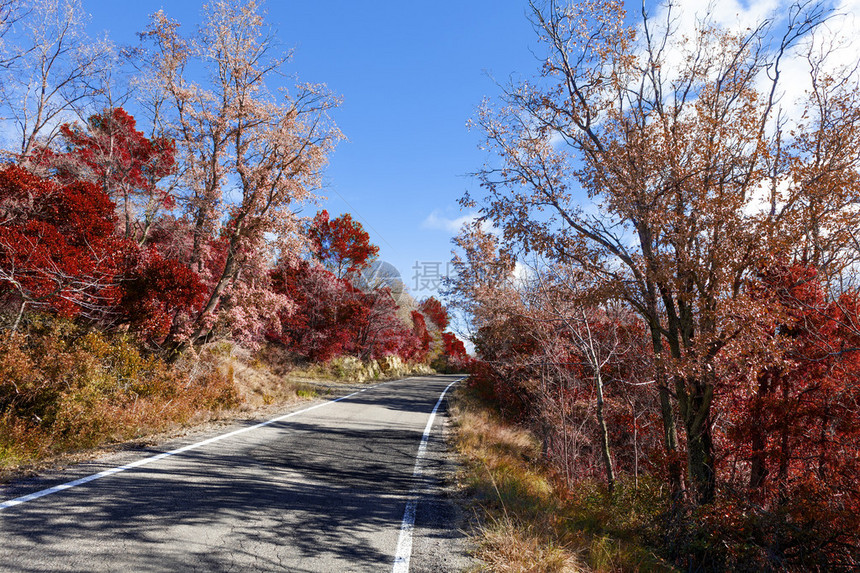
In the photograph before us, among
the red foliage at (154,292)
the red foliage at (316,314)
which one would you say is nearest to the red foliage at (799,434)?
the red foliage at (154,292)

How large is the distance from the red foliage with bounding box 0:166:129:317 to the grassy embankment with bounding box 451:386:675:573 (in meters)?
8.11

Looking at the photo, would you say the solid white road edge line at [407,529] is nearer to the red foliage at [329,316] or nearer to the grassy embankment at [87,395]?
the grassy embankment at [87,395]

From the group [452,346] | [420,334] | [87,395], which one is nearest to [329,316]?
[87,395]

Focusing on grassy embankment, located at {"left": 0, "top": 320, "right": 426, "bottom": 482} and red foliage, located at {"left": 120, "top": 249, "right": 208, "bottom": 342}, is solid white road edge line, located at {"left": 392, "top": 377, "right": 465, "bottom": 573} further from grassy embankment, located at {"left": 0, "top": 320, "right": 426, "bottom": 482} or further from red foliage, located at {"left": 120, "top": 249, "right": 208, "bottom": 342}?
red foliage, located at {"left": 120, "top": 249, "right": 208, "bottom": 342}

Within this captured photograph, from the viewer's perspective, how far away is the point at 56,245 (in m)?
8.43

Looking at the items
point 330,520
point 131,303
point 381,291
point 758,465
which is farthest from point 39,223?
point 381,291

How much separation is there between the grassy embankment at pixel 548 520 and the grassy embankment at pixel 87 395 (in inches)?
212

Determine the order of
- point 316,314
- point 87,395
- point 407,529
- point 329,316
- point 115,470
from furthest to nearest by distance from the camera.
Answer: point 329,316 < point 316,314 < point 87,395 < point 115,470 < point 407,529

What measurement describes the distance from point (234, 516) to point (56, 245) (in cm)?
727

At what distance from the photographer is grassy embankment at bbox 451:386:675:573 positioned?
4207 mm

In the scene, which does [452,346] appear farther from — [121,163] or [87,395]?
[87,395]

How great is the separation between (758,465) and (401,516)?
7772mm

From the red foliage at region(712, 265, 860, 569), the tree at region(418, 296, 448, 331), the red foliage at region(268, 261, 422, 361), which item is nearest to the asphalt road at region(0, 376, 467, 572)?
the red foliage at region(712, 265, 860, 569)

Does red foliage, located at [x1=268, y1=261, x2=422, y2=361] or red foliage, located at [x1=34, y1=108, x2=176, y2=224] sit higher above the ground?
red foliage, located at [x1=34, y1=108, x2=176, y2=224]
